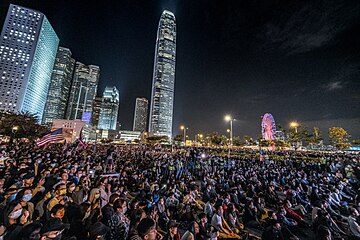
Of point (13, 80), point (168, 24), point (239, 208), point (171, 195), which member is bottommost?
point (239, 208)

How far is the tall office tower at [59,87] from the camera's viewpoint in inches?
6487

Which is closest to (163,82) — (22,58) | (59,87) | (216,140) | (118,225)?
(59,87)

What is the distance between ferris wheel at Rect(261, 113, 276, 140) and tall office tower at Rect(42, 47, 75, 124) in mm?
178367

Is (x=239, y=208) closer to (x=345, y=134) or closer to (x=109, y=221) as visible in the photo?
(x=109, y=221)

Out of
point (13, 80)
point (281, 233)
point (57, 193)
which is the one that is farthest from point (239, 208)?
point (13, 80)

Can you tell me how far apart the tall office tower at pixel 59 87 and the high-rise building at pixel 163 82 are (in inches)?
3738

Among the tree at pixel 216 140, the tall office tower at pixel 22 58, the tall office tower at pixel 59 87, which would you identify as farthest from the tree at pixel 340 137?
the tall office tower at pixel 59 87

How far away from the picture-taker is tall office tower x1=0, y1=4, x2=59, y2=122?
Result: 100062 mm

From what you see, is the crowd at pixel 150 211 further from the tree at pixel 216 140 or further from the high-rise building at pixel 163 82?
the high-rise building at pixel 163 82

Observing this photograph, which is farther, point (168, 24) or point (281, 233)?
point (168, 24)

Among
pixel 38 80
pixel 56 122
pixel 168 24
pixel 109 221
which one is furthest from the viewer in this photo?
pixel 168 24

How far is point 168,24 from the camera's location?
19062cm

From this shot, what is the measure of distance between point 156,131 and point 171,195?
16303cm

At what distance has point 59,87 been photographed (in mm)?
173000
